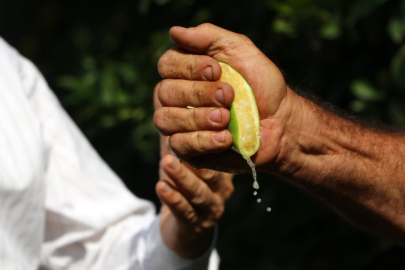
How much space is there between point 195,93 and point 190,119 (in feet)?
0.14

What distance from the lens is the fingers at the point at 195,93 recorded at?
108 cm

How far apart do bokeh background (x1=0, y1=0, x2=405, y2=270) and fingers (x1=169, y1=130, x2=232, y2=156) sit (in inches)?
27.5

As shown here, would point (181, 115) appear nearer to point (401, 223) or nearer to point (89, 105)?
point (401, 223)

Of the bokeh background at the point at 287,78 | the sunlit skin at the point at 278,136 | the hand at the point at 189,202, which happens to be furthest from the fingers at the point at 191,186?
the bokeh background at the point at 287,78

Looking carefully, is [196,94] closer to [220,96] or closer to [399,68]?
[220,96]

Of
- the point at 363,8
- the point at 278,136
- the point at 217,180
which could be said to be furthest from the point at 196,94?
the point at 363,8

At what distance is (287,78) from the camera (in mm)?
1605

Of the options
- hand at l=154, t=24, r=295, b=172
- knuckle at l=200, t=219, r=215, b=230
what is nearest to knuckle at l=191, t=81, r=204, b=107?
hand at l=154, t=24, r=295, b=172

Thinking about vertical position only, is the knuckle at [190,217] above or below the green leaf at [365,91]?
above

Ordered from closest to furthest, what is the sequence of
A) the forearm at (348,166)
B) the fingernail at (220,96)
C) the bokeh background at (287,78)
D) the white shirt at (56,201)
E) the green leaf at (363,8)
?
→ the fingernail at (220,96) → the forearm at (348,166) → the white shirt at (56,201) → the green leaf at (363,8) → the bokeh background at (287,78)

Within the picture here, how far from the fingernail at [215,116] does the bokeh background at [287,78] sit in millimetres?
704

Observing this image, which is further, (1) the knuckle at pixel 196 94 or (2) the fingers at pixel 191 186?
(2) the fingers at pixel 191 186

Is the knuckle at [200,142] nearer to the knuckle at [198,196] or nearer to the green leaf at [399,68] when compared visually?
the knuckle at [198,196]

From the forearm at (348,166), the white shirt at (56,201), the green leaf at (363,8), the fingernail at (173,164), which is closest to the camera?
the forearm at (348,166)
